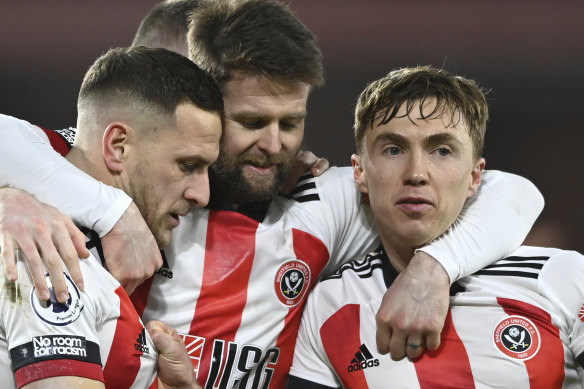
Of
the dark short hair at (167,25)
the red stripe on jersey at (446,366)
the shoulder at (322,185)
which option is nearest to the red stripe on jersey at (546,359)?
the red stripe on jersey at (446,366)

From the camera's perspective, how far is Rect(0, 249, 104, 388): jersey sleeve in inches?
58.8

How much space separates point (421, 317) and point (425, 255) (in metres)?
0.21

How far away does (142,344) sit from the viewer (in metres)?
1.85

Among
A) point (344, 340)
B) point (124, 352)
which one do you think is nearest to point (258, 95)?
point (344, 340)

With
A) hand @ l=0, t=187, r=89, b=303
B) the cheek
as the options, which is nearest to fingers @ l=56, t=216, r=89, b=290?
hand @ l=0, t=187, r=89, b=303

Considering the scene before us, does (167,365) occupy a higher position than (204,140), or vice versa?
(204,140)

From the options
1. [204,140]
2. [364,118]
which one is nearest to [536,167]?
[364,118]

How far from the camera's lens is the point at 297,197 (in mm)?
2467

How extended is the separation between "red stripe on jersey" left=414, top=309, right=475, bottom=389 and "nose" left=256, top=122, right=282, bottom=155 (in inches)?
30.7

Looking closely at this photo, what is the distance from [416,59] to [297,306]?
3.83 metres

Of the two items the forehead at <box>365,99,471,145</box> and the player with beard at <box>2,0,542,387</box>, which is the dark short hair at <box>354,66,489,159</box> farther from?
the player with beard at <box>2,0,542,387</box>

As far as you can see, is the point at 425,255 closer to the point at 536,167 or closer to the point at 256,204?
the point at 256,204

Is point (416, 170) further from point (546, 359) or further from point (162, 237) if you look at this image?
point (162, 237)

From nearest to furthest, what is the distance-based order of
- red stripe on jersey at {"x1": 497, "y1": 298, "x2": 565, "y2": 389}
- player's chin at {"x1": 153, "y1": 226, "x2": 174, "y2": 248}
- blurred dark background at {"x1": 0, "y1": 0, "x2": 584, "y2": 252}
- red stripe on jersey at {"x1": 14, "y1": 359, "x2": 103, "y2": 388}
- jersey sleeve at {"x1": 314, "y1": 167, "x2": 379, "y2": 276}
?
red stripe on jersey at {"x1": 14, "y1": 359, "x2": 103, "y2": 388}, red stripe on jersey at {"x1": 497, "y1": 298, "x2": 565, "y2": 389}, player's chin at {"x1": 153, "y1": 226, "x2": 174, "y2": 248}, jersey sleeve at {"x1": 314, "y1": 167, "x2": 379, "y2": 276}, blurred dark background at {"x1": 0, "y1": 0, "x2": 584, "y2": 252}
